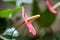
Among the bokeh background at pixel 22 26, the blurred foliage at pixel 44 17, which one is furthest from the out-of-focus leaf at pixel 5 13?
the blurred foliage at pixel 44 17

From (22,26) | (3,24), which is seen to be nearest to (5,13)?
(3,24)

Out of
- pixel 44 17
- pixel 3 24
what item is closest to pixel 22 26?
pixel 44 17

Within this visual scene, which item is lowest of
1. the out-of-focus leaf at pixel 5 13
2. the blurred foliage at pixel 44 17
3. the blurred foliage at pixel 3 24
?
the blurred foliage at pixel 3 24

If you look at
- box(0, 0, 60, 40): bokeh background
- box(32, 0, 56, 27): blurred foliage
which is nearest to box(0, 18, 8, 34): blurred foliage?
box(0, 0, 60, 40): bokeh background

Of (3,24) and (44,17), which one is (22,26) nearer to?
(44,17)

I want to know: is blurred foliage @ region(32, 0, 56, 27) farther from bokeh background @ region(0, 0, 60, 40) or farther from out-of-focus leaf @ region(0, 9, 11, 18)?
out-of-focus leaf @ region(0, 9, 11, 18)

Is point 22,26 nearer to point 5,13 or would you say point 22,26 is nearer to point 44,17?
point 44,17

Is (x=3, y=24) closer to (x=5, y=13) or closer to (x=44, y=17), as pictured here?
(x=5, y=13)

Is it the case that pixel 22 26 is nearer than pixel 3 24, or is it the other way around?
pixel 3 24

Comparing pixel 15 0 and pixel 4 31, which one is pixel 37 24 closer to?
pixel 15 0

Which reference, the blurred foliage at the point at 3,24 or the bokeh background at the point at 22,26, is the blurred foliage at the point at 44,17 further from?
the blurred foliage at the point at 3,24

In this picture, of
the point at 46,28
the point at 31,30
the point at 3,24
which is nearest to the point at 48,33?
the point at 46,28

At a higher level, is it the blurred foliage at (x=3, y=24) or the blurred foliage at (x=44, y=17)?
the blurred foliage at (x=44, y=17)
